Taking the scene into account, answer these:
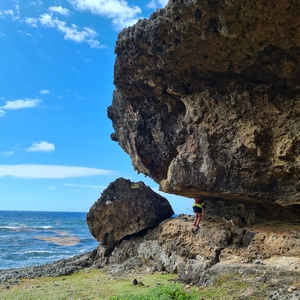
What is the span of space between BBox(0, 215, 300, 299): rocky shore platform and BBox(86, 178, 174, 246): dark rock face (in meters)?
0.56

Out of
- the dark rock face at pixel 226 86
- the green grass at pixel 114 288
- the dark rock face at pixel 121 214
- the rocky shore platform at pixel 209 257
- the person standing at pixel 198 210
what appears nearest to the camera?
the green grass at pixel 114 288

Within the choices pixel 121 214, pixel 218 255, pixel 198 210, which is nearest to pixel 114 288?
pixel 218 255

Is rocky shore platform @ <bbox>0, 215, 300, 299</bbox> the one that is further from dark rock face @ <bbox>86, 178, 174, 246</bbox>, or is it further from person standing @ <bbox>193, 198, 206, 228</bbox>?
dark rock face @ <bbox>86, 178, 174, 246</bbox>

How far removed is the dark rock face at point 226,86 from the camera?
28.2ft

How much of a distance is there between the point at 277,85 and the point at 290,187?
12.3ft

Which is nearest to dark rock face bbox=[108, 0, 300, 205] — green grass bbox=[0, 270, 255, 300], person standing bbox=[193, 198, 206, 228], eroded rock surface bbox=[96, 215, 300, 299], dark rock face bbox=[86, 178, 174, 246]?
person standing bbox=[193, 198, 206, 228]

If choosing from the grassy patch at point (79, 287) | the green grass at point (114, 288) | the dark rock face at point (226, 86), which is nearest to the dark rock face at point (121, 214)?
the green grass at point (114, 288)

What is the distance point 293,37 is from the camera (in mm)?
8805

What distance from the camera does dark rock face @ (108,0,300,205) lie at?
28.2 ft

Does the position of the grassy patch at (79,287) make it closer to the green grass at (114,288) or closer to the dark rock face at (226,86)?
the green grass at (114,288)

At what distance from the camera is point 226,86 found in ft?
38.2

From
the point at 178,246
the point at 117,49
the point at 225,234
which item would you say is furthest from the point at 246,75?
the point at 178,246

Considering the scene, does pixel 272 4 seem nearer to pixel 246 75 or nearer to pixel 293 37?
pixel 293 37

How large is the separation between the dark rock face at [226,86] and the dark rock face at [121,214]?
3237 millimetres
